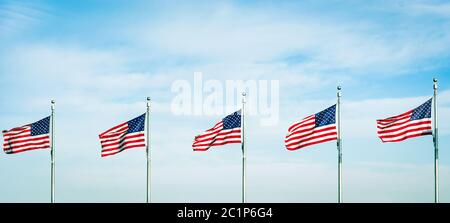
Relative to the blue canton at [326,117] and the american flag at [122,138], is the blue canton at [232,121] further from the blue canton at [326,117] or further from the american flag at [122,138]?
the blue canton at [326,117]

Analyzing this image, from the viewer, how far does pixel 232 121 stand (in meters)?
53.0

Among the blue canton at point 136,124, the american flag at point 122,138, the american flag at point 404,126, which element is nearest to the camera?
the american flag at point 404,126

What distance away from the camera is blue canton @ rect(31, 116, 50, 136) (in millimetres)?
54344

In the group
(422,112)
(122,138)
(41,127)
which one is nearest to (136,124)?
(122,138)

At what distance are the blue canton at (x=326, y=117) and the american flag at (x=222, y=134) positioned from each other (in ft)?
17.3

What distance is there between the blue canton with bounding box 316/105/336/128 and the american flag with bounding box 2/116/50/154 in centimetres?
1722

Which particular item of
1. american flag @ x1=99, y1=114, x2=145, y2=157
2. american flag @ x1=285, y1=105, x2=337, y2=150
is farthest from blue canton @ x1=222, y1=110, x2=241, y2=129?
american flag @ x1=99, y1=114, x2=145, y2=157

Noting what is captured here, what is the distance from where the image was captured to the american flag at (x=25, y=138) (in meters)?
53.6

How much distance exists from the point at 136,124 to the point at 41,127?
632 cm

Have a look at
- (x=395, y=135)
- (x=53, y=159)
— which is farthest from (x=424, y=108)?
(x=53, y=159)

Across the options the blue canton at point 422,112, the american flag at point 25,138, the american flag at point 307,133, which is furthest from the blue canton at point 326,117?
the american flag at point 25,138
